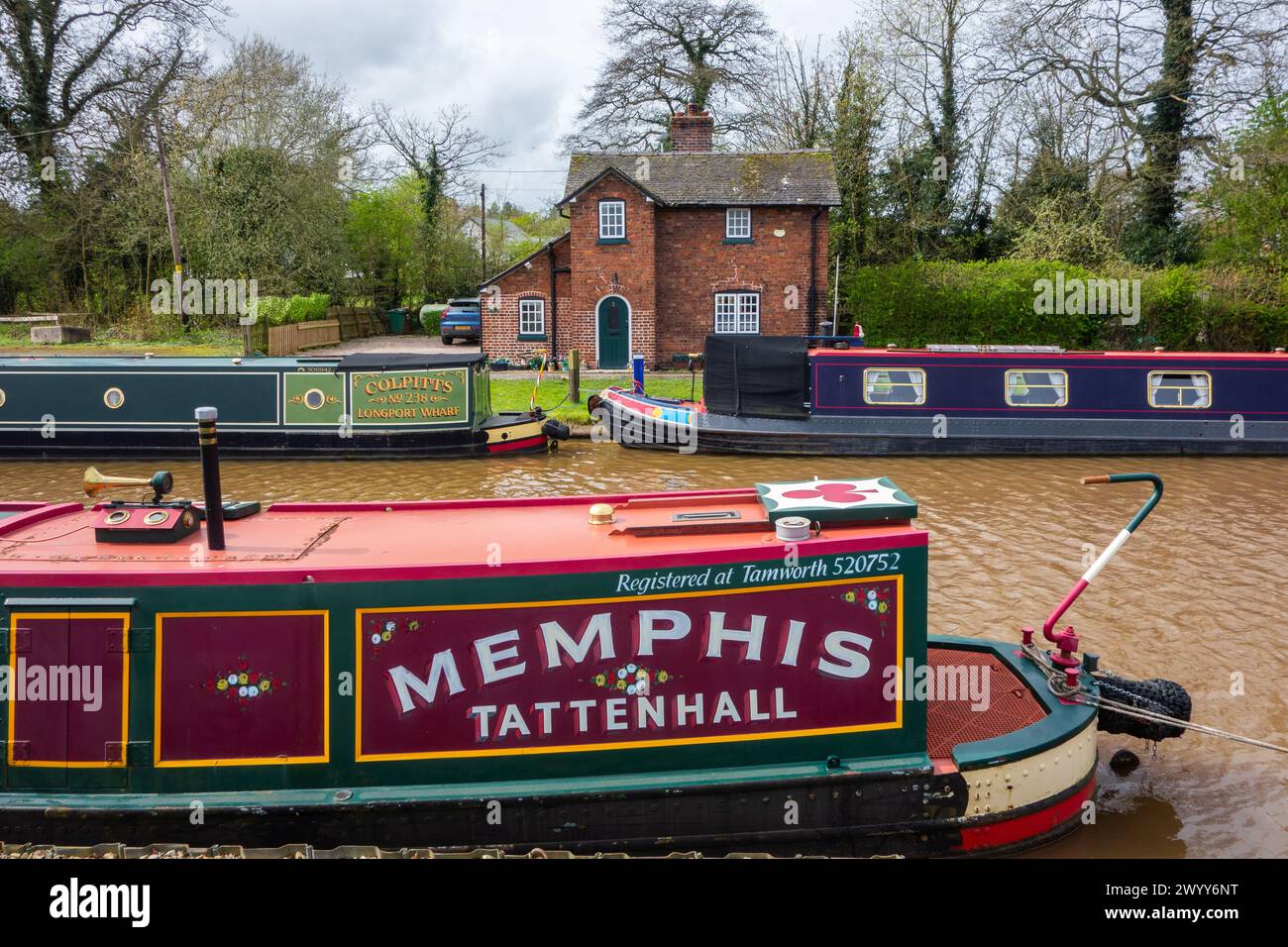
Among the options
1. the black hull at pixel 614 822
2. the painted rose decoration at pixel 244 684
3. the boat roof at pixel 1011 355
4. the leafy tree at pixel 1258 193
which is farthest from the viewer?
the leafy tree at pixel 1258 193

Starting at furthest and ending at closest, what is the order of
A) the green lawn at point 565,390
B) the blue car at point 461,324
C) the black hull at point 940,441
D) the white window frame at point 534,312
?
the blue car at point 461,324
the white window frame at point 534,312
the green lawn at point 565,390
the black hull at point 940,441

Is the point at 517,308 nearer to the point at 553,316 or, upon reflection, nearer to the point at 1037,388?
the point at 553,316

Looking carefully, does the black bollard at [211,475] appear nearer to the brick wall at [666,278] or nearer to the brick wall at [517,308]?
the brick wall at [666,278]

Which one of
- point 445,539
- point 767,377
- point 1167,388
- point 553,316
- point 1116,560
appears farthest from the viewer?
point 553,316

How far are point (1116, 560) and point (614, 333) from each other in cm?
1918

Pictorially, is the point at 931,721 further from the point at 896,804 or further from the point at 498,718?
the point at 498,718

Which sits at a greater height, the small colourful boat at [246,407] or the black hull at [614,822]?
the small colourful boat at [246,407]

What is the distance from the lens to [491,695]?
5207 mm

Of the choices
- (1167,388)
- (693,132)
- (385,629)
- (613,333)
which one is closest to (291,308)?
(613,333)

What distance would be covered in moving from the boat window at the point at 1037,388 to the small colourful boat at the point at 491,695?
14.8 meters

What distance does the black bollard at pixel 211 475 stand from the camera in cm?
508

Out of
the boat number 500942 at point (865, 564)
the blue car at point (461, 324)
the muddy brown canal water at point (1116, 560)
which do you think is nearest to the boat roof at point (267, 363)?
the muddy brown canal water at point (1116, 560)

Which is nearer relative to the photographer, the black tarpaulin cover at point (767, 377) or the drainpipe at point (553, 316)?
the black tarpaulin cover at point (767, 377)
